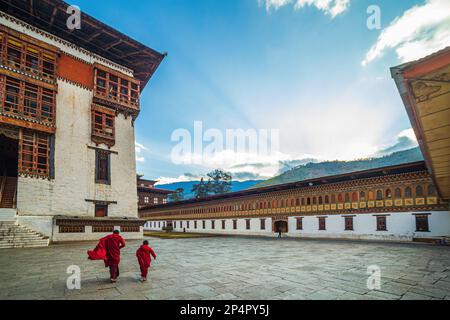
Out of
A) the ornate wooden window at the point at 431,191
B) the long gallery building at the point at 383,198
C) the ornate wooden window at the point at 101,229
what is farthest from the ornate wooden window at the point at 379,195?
the ornate wooden window at the point at 101,229

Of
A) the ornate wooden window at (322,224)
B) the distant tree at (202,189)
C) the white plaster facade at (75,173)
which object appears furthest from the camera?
the distant tree at (202,189)

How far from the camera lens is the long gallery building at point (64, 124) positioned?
702 inches

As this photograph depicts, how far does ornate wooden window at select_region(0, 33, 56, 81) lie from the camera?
17925 mm

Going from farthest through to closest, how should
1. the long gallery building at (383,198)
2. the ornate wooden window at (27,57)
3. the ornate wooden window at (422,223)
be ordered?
1. the ornate wooden window at (422,223)
2. the ornate wooden window at (27,57)
3. the long gallery building at (383,198)

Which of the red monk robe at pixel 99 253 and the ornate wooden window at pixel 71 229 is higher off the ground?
the red monk robe at pixel 99 253

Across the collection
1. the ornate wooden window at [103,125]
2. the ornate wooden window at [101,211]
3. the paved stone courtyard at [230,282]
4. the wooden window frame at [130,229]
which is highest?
the ornate wooden window at [103,125]

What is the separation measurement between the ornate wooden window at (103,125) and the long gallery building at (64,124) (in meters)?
0.09

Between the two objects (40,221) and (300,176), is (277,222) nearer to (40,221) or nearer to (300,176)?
(40,221)

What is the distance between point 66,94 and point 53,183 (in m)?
7.85

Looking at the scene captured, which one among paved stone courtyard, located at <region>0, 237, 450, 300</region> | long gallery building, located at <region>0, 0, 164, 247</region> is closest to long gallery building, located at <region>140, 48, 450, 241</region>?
paved stone courtyard, located at <region>0, 237, 450, 300</region>

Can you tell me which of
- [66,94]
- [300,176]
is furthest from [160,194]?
[300,176]

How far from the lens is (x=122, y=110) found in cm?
2430

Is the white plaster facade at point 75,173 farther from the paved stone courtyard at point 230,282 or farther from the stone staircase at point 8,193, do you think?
the paved stone courtyard at point 230,282

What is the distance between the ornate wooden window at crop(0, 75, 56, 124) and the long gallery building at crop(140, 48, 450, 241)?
22.8 metres
